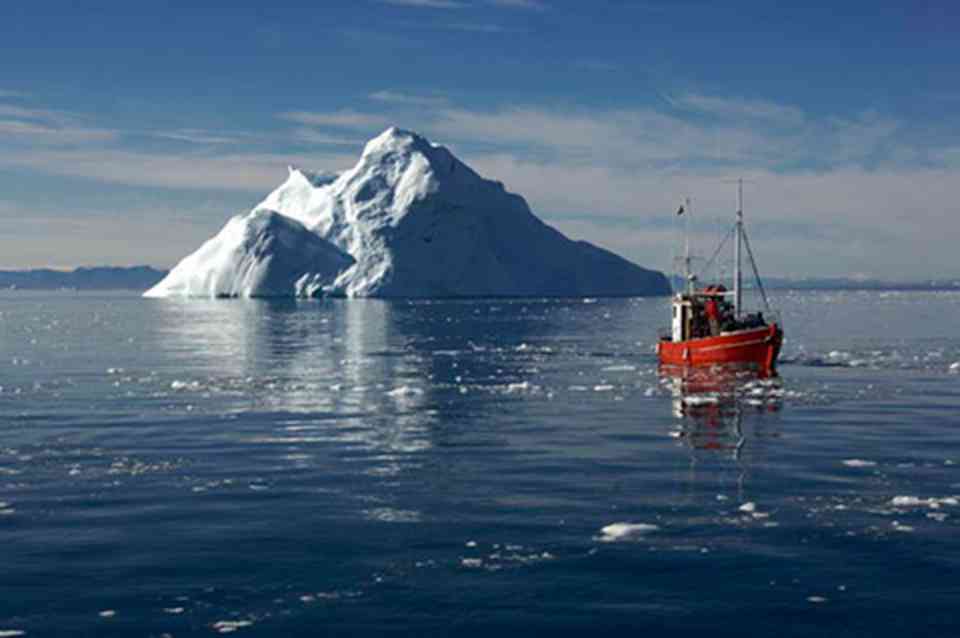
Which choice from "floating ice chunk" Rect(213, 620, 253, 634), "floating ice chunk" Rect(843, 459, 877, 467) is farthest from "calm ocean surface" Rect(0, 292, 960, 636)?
"floating ice chunk" Rect(843, 459, 877, 467)

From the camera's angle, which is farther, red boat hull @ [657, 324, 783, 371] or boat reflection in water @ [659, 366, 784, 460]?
red boat hull @ [657, 324, 783, 371]

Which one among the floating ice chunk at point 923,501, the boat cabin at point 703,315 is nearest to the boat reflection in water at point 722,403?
the boat cabin at point 703,315

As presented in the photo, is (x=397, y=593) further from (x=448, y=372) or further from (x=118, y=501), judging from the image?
(x=448, y=372)

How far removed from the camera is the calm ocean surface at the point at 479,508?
12312 mm

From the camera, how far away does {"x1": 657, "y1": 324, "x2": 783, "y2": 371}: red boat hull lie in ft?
155

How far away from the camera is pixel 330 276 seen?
189875 mm

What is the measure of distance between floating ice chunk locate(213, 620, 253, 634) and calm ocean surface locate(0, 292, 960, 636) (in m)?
0.03

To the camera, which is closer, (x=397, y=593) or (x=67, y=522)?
(x=397, y=593)

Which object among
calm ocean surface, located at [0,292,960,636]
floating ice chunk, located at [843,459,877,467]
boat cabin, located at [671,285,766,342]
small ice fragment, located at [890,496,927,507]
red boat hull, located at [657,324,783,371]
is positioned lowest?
calm ocean surface, located at [0,292,960,636]

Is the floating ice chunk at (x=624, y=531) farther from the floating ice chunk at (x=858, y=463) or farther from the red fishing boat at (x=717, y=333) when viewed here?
the red fishing boat at (x=717, y=333)

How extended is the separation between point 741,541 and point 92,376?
118 feet

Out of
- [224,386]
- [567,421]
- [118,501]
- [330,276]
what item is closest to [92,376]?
[224,386]

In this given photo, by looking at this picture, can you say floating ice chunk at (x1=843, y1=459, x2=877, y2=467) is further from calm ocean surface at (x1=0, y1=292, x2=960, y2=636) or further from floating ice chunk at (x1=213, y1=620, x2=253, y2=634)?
floating ice chunk at (x1=213, y1=620, x2=253, y2=634)

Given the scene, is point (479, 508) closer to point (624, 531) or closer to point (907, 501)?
point (624, 531)
